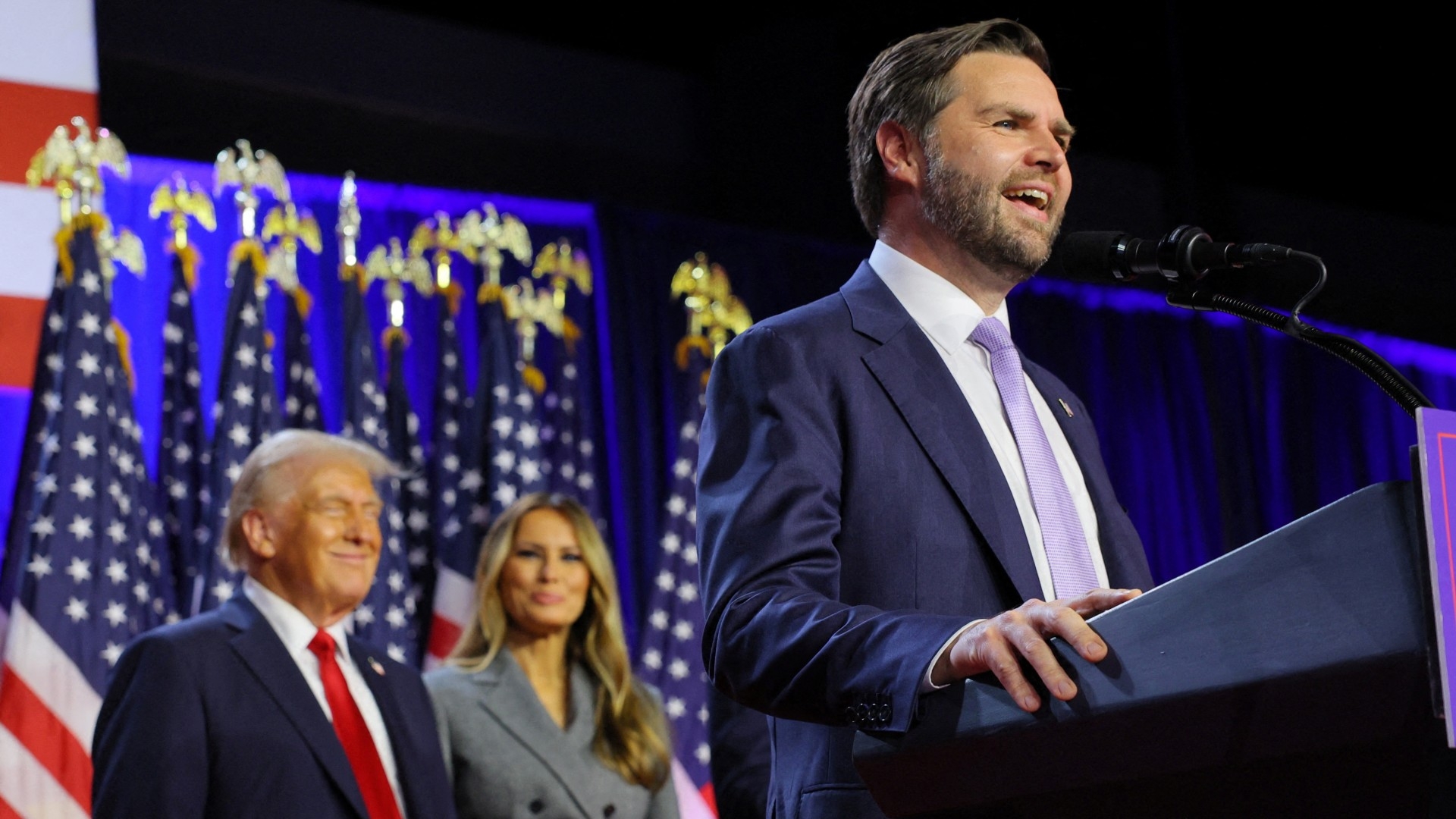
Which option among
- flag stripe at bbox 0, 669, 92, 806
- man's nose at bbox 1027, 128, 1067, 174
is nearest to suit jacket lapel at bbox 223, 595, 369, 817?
flag stripe at bbox 0, 669, 92, 806

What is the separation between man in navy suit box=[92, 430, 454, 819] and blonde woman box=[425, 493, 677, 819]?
250 millimetres

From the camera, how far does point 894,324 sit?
5.20 ft

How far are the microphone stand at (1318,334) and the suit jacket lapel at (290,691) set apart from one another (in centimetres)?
203

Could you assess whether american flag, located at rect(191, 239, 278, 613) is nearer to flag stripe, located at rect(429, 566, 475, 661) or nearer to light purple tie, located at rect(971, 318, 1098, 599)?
flag stripe, located at rect(429, 566, 475, 661)

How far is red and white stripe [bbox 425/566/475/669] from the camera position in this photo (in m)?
4.93

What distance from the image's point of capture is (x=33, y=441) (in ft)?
14.6

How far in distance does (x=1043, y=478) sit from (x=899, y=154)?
451 millimetres

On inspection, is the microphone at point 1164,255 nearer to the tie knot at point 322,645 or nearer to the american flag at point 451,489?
the tie knot at point 322,645

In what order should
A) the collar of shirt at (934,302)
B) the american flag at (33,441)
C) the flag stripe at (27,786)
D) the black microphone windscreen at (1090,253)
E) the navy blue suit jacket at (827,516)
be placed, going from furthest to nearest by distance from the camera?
1. the american flag at (33,441)
2. the flag stripe at (27,786)
3. the collar of shirt at (934,302)
4. the black microphone windscreen at (1090,253)
5. the navy blue suit jacket at (827,516)

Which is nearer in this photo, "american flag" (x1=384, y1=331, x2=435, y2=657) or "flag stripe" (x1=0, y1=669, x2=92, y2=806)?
"flag stripe" (x1=0, y1=669, x2=92, y2=806)

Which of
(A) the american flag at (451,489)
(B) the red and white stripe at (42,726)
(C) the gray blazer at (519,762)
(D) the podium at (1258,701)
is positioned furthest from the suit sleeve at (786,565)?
(A) the american flag at (451,489)

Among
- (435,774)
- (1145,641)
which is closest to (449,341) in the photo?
(435,774)

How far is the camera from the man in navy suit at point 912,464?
1.16m

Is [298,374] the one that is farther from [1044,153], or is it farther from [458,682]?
[1044,153]
